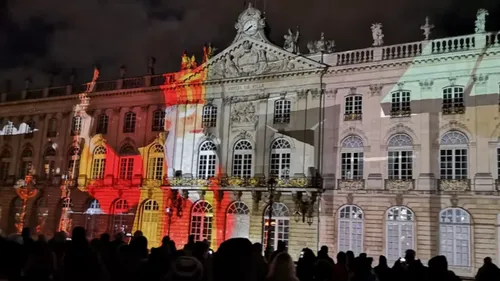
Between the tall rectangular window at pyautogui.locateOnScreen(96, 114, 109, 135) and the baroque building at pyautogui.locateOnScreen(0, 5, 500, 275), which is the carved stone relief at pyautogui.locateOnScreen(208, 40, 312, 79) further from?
the tall rectangular window at pyautogui.locateOnScreen(96, 114, 109, 135)

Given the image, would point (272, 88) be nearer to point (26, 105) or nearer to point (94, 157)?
point (94, 157)

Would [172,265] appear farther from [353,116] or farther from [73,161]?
[73,161]

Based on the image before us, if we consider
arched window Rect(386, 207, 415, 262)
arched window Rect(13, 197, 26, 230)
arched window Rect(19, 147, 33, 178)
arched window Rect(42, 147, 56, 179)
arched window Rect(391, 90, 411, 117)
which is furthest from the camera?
arched window Rect(19, 147, 33, 178)

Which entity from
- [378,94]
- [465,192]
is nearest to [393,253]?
[465,192]

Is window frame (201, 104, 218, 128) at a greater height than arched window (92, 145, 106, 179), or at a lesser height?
greater

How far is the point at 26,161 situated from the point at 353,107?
26.7 m

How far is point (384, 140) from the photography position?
29.7 meters

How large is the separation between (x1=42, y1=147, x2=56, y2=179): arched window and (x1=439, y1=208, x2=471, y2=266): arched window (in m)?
28.4

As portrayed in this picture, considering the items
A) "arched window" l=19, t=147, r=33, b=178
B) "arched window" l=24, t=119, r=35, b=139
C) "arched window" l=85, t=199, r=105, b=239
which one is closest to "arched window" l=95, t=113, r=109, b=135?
"arched window" l=85, t=199, r=105, b=239

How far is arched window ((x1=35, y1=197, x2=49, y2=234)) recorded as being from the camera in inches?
1543

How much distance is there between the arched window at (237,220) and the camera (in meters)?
32.2

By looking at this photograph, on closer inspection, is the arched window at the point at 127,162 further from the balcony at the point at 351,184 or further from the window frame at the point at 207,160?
the balcony at the point at 351,184

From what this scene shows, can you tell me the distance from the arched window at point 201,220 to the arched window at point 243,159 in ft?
9.43

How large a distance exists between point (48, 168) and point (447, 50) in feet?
98.2
